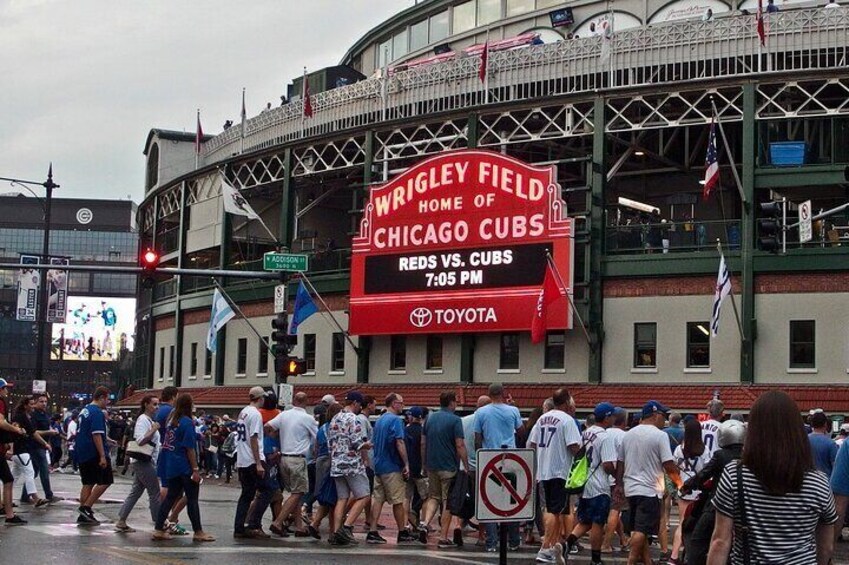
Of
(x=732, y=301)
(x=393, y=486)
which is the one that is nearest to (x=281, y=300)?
(x=732, y=301)

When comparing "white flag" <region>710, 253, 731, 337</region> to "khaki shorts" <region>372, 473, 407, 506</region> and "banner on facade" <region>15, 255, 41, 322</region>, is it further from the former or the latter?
"banner on facade" <region>15, 255, 41, 322</region>

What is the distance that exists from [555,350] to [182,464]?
80.0 ft

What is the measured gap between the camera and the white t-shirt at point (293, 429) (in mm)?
18344

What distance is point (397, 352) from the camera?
44.0m

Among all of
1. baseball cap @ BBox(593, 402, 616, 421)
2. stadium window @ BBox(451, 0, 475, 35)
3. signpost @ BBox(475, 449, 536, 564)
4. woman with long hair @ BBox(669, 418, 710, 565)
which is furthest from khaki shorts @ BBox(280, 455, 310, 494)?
stadium window @ BBox(451, 0, 475, 35)

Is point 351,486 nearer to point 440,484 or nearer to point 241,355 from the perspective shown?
point 440,484

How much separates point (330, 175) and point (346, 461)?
32598 millimetres

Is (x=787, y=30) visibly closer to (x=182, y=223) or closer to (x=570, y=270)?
(x=570, y=270)

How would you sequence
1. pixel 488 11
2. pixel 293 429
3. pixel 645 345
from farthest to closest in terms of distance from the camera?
pixel 488 11
pixel 645 345
pixel 293 429

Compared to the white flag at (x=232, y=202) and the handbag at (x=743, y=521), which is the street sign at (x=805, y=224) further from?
the handbag at (x=743, y=521)

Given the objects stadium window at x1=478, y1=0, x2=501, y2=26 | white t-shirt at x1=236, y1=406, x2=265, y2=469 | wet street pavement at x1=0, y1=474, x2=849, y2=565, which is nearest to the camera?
wet street pavement at x1=0, y1=474, x2=849, y2=565

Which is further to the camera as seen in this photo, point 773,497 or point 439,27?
point 439,27

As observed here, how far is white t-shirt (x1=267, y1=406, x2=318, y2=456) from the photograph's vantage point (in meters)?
18.3

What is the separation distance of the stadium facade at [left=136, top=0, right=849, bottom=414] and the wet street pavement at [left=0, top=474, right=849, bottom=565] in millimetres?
17586
